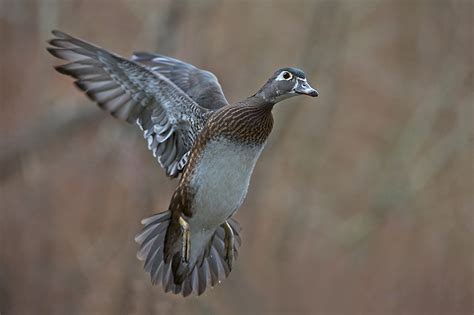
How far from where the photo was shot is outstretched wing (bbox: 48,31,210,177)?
5.19 metres

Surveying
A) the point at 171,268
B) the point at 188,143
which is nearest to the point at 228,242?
the point at 171,268

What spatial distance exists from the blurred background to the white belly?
11.1 feet

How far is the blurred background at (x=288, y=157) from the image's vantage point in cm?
916

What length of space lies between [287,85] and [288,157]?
7.18 m

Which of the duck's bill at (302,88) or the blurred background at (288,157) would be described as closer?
the duck's bill at (302,88)

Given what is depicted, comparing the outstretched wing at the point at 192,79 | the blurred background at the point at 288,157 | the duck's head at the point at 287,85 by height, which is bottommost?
the blurred background at the point at 288,157

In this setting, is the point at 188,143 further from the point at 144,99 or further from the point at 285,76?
the point at 285,76

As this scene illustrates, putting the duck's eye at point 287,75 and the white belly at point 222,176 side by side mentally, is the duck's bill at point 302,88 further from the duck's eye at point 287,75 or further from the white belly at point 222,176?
the white belly at point 222,176

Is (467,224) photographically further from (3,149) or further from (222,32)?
(3,149)

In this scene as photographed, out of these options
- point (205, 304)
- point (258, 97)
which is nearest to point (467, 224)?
point (205, 304)

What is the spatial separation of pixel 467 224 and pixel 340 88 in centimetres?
259

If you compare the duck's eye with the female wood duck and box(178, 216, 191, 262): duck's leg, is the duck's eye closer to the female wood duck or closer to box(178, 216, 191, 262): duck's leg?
the female wood duck

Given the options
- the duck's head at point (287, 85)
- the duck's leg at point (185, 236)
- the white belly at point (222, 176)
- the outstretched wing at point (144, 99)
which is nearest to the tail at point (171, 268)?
the duck's leg at point (185, 236)

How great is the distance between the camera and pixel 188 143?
5266 mm
